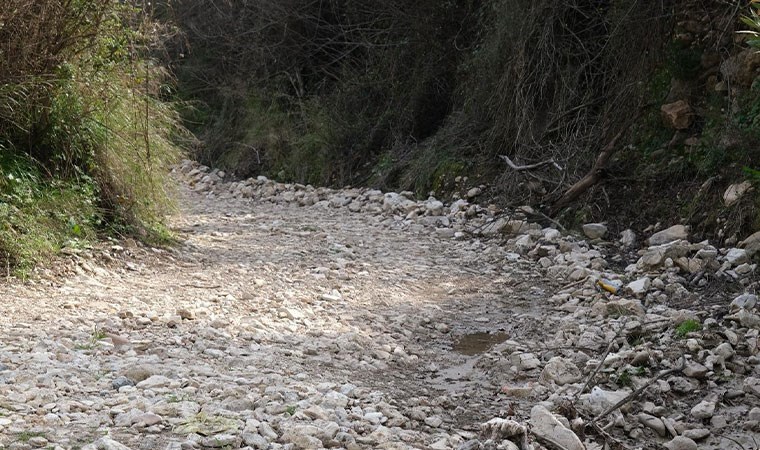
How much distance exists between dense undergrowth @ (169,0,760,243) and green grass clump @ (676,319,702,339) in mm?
1622

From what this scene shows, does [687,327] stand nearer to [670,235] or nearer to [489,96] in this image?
[670,235]

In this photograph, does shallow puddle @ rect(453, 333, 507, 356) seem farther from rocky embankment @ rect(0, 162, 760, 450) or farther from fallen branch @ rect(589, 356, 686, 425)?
fallen branch @ rect(589, 356, 686, 425)

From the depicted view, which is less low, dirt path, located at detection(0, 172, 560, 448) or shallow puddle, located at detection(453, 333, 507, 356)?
dirt path, located at detection(0, 172, 560, 448)

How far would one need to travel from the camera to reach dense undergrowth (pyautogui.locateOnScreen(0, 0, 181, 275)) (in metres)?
5.62

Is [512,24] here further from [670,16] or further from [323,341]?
[323,341]

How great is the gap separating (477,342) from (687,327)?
1.20m

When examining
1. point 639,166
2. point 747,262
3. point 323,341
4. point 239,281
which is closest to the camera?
point 323,341

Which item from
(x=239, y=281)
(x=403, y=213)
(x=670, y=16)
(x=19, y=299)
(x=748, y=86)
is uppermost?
(x=670, y=16)

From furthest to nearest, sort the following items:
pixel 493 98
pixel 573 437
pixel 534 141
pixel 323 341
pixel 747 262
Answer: pixel 493 98
pixel 534 141
pixel 747 262
pixel 323 341
pixel 573 437

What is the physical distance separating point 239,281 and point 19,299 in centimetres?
154

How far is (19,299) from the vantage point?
4.84 metres

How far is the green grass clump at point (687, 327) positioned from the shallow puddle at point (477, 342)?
1023mm

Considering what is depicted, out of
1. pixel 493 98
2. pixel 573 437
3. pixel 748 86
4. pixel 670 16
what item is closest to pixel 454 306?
pixel 573 437

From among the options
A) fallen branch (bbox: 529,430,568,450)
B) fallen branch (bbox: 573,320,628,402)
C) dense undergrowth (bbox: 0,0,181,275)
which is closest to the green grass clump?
fallen branch (bbox: 573,320,628,402)
